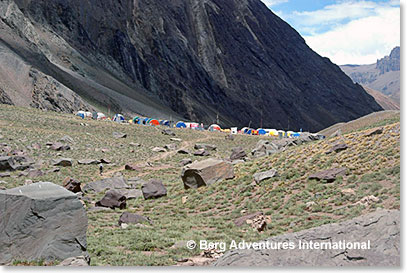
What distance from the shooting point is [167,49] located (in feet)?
416

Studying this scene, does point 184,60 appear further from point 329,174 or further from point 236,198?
point 329,174

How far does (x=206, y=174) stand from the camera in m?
21.8

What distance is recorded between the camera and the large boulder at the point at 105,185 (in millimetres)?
24266

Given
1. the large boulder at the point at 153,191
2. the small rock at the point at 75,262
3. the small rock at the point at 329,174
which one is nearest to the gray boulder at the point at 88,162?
the large boulder at the point at 153,191

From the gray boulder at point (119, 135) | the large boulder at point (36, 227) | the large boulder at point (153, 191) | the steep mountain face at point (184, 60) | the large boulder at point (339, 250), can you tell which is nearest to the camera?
the large boulder at point (339, 250)

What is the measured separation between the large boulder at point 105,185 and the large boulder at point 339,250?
16916 millimetres

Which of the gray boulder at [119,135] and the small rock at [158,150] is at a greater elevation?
the gray boulder at [119,135]

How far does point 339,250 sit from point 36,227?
21.4 ft

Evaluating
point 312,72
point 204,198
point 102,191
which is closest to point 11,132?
point 102,191

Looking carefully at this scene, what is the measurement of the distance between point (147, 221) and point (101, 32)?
103145mm

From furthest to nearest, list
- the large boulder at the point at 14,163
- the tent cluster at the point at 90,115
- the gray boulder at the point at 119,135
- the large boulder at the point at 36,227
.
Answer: the tent cluster at the point at 90,115
the gray boulder at the point at 119,135
the large boulder at the point at 14,163
the large boulder at the point at 36,227

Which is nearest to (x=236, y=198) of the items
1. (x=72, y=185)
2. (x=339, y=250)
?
(x=72, y=185)

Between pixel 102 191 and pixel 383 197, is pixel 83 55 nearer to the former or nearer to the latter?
pixel 102 191

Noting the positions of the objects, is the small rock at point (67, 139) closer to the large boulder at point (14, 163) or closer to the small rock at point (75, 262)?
the large boulder at point (14, 163)
